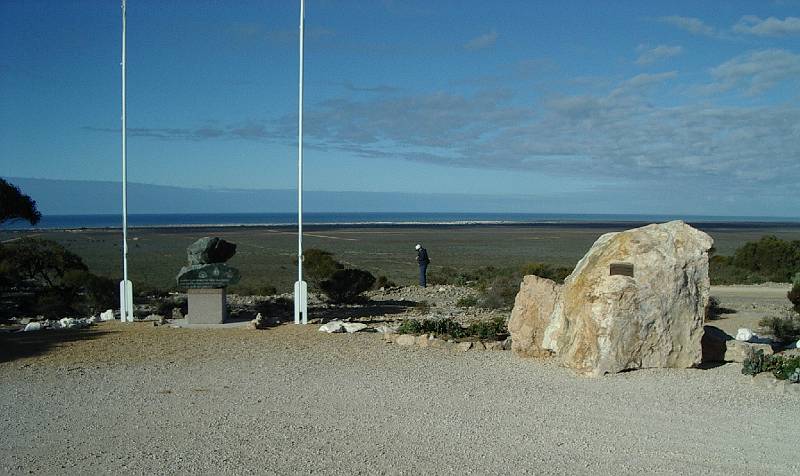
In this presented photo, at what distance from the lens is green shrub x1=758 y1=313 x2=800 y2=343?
14352mm

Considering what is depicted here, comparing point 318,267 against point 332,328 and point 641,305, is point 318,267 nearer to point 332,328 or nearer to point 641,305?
point 332,328

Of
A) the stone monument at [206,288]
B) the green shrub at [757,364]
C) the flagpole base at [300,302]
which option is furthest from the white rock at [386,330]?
the green shrub at [757,364]

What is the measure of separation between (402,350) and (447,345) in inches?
32.7

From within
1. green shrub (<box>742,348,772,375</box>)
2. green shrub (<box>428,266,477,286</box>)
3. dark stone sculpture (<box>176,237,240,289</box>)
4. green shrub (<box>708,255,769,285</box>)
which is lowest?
green shrub (<box>428,266,477,286</box>)

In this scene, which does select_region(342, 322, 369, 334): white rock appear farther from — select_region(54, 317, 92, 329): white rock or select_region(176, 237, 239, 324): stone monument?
select_region(54, 317, 92, 329): white rock

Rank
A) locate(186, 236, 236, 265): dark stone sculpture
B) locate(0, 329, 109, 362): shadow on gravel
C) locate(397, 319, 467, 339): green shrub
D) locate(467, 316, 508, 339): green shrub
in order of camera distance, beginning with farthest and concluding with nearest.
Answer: locate(186, 236, 236, 265): dark stone sculpture, locate(397, 319, 467, 339): green shrub, locate(467, 316, 508, 339): green shrub, locate(0, 329, 109, 362): shadow on gravel

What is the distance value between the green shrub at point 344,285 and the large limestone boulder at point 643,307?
11.6 meters

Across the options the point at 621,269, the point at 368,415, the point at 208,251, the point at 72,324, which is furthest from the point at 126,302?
the point at 621,269

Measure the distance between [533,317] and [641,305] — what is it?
2.12 meters

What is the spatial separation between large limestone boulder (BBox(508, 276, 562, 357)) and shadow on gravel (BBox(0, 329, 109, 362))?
25.4 ft

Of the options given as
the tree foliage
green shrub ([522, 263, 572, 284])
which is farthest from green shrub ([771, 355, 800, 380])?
the tree foliage

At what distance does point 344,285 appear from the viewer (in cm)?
2175

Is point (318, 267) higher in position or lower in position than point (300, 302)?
higher

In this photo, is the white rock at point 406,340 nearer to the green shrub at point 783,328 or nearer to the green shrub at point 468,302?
the green shrub at point 783,328
